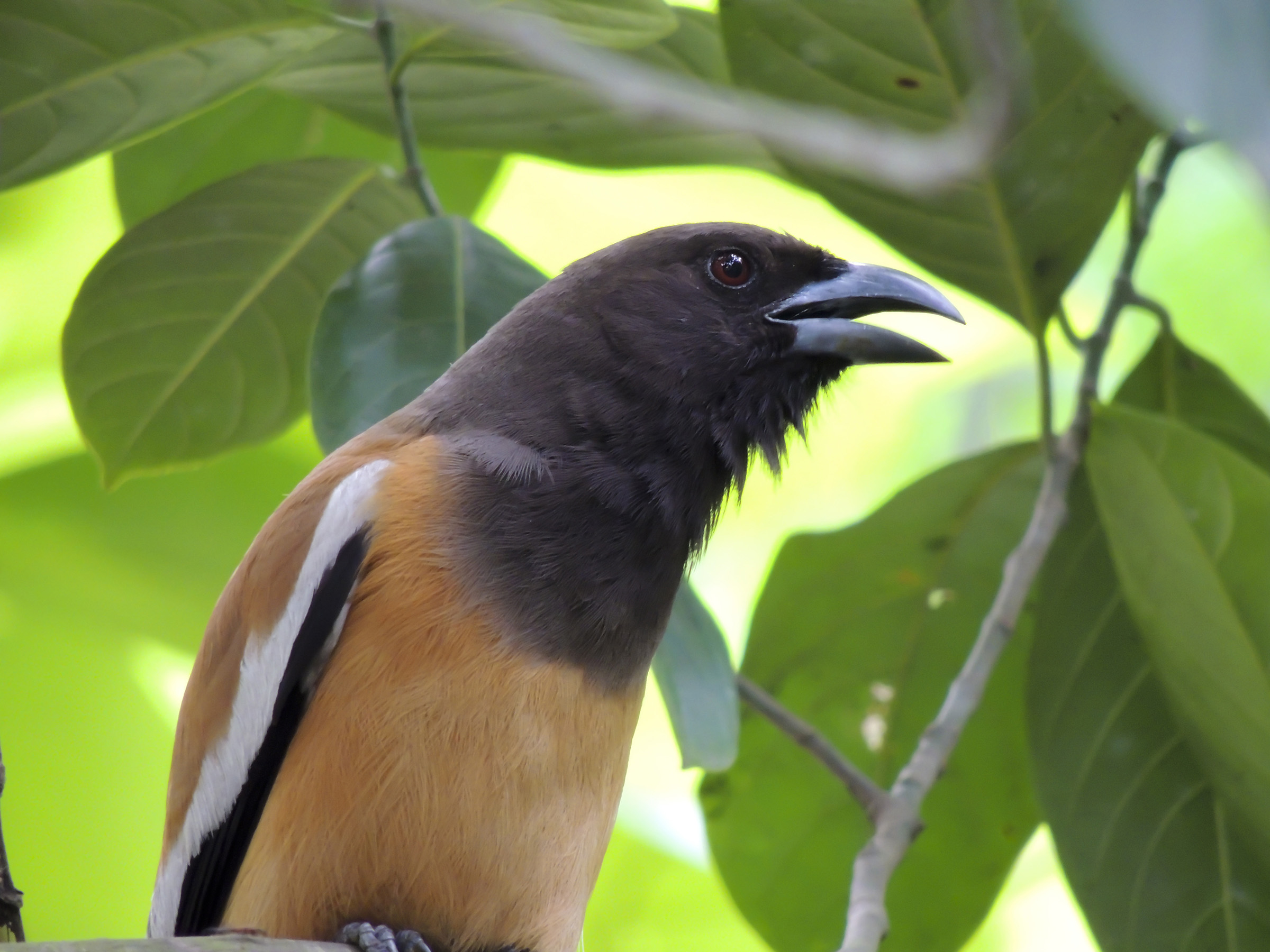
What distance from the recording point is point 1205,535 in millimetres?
2547

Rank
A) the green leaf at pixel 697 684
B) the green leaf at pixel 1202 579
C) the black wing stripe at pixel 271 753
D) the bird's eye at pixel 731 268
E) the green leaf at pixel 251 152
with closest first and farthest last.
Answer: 1. the black wing stripe at pixel 271 753
2. the green leaf at pixel 697 684
3. the green leaf at pixel 1202 579
4. the bird's eye at pixel 731 268
5. the green leaf at pixel 251 152

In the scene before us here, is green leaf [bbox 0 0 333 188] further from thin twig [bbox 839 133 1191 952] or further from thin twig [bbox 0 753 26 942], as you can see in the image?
thin twig [bbox 839 133 1191 952]

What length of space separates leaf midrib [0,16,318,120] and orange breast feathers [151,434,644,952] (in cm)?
100

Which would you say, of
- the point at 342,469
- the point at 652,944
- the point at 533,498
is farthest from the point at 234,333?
the point at 652,944

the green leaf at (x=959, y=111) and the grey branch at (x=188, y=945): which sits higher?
the green leaf at (x=959, y=111)

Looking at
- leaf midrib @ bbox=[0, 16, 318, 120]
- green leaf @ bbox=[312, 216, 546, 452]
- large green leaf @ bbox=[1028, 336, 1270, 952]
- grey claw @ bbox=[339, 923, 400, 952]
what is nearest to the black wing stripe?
grey claw @ bbox=[339, 923, 400, 952]

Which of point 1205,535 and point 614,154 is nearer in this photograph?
point 1205,535

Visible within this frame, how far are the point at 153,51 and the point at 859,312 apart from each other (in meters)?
1.45

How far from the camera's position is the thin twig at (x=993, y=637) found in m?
2.02

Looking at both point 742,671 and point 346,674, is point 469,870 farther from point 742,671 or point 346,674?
point 742,671

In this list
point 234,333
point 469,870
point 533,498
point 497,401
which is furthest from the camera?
point 234,333

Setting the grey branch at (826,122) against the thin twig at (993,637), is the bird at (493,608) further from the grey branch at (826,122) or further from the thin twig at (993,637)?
the grey branch at (826,122)

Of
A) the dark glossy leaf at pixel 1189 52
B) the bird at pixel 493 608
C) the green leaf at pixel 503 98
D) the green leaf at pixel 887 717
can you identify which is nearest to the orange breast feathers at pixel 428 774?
the bird at pixel 493 608

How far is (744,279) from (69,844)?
182 centimetres
